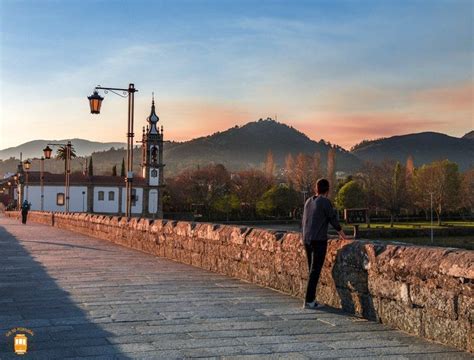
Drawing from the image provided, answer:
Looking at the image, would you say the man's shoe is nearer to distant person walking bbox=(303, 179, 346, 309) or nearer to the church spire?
distant person walking bbox=(303, 179, 346, 309)

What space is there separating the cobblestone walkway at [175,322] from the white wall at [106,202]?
82645 mm

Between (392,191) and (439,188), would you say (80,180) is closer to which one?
(392,191)

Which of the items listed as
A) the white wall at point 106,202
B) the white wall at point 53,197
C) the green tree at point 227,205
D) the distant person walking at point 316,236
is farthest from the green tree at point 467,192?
the distant person walking at point 316,236

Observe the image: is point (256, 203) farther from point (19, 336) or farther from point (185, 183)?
point (19, 336)

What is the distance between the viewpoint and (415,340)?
5848 mm

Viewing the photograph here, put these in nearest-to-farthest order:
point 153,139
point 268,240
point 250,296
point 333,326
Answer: point 333,326 → point 250,296 → point 268,240 → point 153,139

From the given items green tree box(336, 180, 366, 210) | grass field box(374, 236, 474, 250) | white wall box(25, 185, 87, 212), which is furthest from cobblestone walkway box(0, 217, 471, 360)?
green tree box(336, 180, 366, 210)

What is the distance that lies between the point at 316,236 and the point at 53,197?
87406mm

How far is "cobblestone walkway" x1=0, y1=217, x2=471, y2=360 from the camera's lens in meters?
5.37

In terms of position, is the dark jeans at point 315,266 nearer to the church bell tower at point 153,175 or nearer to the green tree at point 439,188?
the church bell tower at point 153,175

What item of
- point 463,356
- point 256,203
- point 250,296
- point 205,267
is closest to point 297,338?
point 463,356

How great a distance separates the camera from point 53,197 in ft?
297

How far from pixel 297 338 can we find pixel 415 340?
1077mm

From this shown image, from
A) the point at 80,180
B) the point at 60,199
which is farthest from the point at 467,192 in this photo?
the point at 60,199
